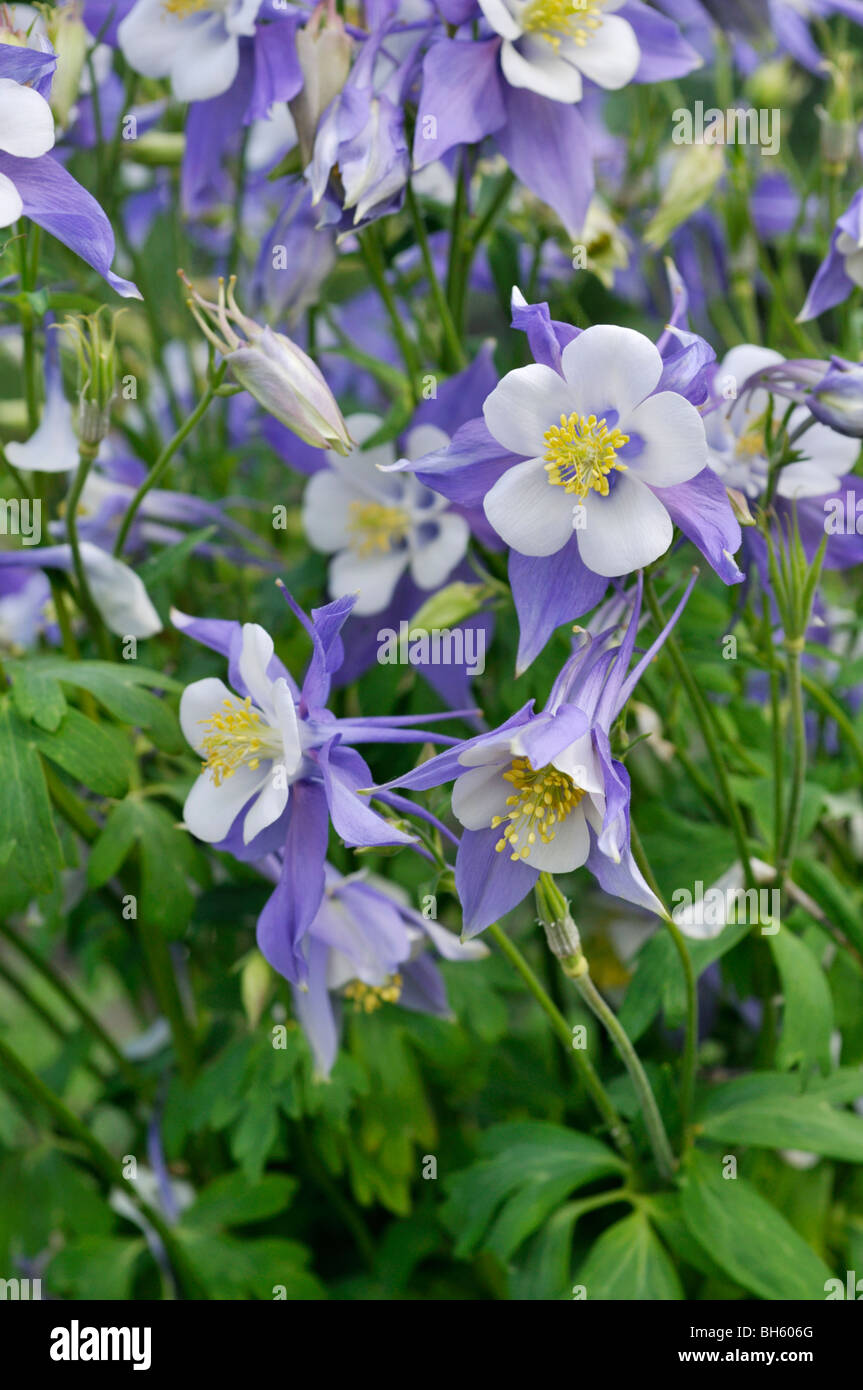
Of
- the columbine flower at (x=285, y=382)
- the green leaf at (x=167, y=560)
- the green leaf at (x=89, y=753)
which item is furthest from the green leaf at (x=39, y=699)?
the columbine flower at (x=285, y=382)

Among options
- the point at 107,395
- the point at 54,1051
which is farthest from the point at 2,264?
the point at 54,1051

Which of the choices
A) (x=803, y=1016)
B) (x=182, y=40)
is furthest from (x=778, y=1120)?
(x=182, y=40)

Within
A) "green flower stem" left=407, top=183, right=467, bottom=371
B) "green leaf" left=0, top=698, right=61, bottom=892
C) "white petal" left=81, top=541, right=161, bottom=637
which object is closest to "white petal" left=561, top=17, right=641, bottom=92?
"green flower stem" left=407, top=183, right=467, bottom=371

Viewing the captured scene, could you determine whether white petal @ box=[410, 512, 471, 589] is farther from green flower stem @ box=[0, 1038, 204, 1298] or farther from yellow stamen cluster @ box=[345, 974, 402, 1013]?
green flower stem @ box=[0, 1038, 204, 1298]

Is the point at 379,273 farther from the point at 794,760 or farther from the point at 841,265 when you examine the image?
the point at 794,760

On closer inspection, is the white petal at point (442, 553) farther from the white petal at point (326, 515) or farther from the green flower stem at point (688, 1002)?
the green flower stem at point (688, 1002)
